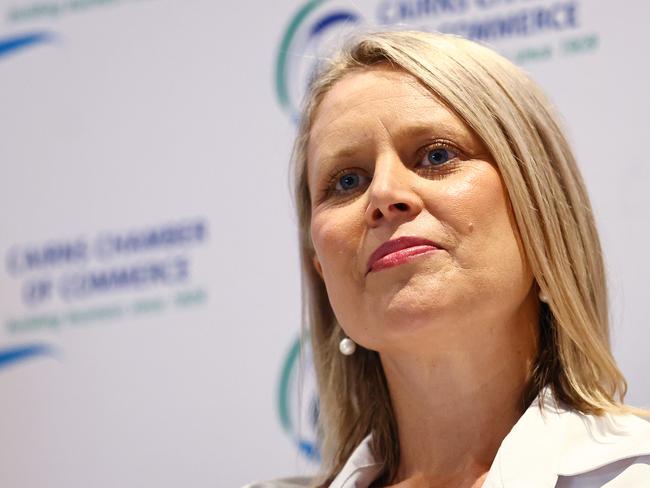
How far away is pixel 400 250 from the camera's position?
1.32 m

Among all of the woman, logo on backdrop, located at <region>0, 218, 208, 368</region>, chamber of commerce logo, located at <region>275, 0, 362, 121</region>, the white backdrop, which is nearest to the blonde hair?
the woman

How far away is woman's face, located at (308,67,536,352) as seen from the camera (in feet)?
4.29

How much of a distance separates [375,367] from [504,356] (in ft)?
1.05

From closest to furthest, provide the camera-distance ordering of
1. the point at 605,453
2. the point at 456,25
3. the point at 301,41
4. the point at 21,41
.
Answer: the point at 605,453 → the point at 456,25 → the point at 301,41 → the point at 21,41

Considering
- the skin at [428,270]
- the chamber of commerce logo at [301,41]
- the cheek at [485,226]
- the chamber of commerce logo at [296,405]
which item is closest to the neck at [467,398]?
the skin at [428,270]

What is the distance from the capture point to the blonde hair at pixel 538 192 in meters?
1.37

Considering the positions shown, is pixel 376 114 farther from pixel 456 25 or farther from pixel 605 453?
pixel 456 25

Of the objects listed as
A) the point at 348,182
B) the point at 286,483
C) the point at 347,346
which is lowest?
the point at 286,483

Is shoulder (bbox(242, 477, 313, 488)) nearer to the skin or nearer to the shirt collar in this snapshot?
the skin

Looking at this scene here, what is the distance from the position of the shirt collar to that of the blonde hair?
0.03 metres

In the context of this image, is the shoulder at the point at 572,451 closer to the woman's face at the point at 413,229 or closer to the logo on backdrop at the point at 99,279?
the woman's face at the point at 413,229

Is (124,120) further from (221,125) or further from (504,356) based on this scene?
(504,356)

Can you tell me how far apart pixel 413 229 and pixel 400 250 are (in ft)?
0.10

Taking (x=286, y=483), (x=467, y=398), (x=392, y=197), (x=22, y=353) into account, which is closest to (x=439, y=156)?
(x=392, y=197)
